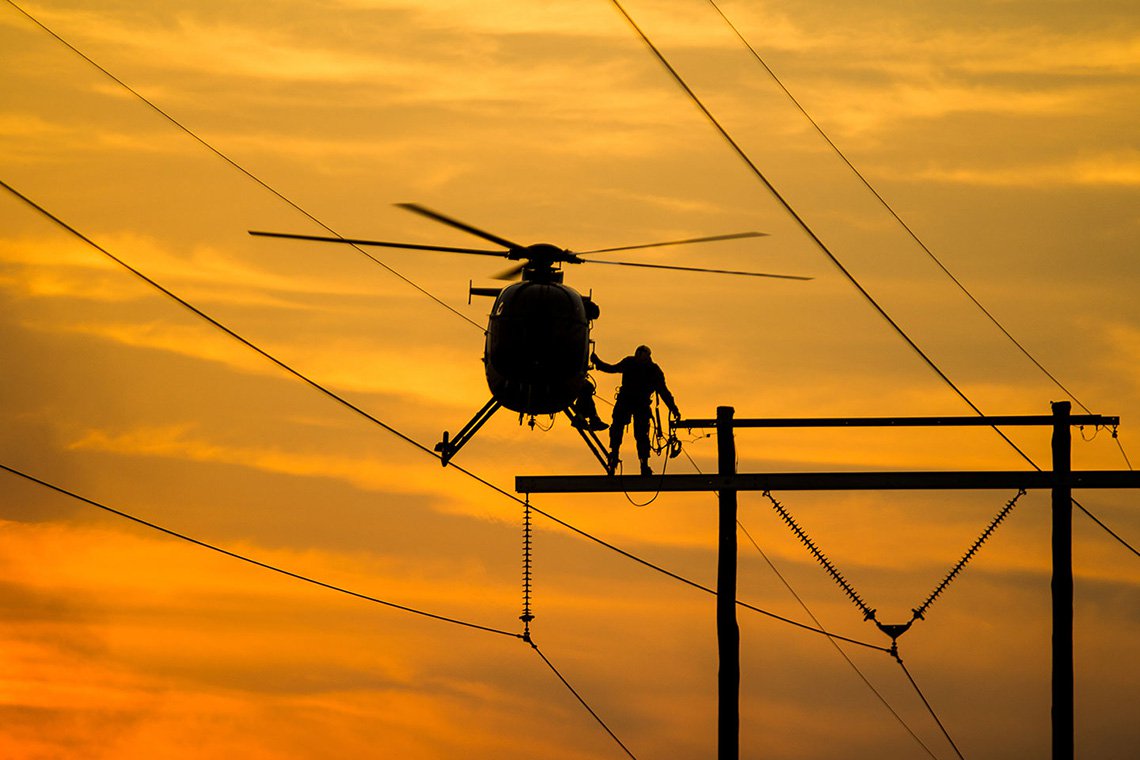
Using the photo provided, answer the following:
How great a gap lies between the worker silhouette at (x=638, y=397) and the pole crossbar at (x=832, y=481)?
1.09 meters

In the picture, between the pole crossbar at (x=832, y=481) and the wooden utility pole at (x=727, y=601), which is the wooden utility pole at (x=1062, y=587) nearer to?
the pole crossbar at (x=832, y=481)

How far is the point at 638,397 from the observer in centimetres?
3234

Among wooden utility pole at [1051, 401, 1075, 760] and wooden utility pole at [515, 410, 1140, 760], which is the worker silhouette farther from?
wooden utility pole at [1051, 401, 1075, 760]

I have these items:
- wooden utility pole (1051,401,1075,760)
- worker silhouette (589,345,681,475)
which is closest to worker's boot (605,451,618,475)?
worker silhouette (589,345,681,475)

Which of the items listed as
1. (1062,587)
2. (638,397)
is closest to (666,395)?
(638,397)

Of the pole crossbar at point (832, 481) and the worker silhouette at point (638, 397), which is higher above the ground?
the worker silhouette at point (638, 397)

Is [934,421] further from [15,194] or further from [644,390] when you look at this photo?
[15,194]

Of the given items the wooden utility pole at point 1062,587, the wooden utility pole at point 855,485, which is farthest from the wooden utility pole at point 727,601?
the wooden utility pole at point 1062,587

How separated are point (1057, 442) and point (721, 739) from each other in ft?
21.1

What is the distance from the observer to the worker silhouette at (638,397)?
32.3 meters

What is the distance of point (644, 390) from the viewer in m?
32.3

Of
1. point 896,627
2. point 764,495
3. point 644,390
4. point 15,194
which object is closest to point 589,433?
point 644,390

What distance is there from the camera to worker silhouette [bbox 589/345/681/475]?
32.3 metres

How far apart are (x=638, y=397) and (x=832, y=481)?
3417mm
